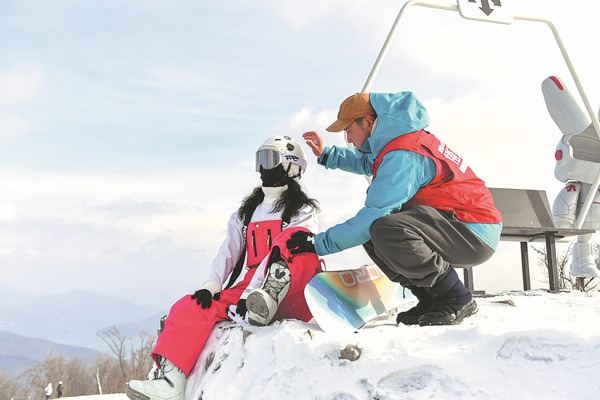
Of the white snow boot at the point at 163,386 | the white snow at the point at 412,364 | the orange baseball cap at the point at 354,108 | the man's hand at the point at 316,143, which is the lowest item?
the white snow boot at the point at 163,386

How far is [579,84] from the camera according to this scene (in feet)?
21.9

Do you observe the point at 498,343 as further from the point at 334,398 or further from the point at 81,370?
the point at 81,370

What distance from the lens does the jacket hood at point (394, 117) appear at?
2879 millimetres

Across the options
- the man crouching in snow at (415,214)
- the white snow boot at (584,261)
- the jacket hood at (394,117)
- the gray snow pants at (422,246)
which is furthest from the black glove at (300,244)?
the white snow boot at (584,261)

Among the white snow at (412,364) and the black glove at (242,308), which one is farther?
the black glove at (242,308)

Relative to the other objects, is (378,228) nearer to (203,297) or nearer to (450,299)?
(450,299)

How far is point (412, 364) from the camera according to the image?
7.48ft

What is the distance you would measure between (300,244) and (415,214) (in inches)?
22.6

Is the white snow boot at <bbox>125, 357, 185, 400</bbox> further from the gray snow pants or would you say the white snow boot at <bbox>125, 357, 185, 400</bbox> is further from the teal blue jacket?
the gray snow pants

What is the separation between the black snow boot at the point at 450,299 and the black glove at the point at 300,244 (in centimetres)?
60

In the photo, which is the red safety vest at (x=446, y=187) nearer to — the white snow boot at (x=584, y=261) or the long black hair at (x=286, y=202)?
the long black hair at (x=286, y=202)

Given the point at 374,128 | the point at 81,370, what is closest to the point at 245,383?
the point at 374,128

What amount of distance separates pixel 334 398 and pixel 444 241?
0.91 metres

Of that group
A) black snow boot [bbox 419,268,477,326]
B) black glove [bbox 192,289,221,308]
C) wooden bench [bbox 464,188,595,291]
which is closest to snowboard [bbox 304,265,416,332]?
black snow boot [bbox 419,268,477,326]
